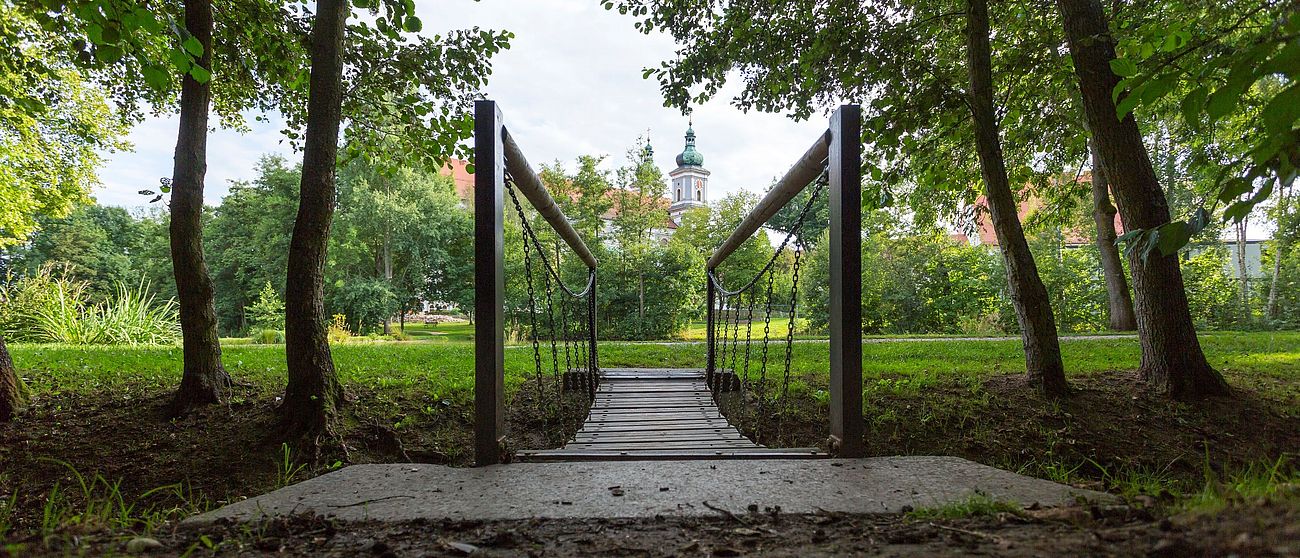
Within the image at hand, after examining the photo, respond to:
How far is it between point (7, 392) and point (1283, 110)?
526 centimetres

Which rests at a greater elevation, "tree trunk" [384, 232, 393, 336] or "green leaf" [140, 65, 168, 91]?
"tree trunk" [384, 232, 393, 336]

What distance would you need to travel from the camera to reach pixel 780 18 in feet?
15.0

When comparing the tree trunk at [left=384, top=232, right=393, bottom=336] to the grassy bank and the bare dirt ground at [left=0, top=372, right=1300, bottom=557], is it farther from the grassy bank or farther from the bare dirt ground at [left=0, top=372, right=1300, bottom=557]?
the bare dirt ground at [left=0, top=372, right=1300, bottom=557]

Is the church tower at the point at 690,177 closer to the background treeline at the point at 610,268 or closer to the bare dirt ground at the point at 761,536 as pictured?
the background treeline at the point at 610,268

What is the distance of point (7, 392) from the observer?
313 cm

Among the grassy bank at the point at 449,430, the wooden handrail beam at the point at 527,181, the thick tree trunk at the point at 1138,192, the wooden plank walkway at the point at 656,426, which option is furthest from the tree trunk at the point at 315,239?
the thick tree trunk at the point at 1138,192

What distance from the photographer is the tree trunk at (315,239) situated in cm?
293

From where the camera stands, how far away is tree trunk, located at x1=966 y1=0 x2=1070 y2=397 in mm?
3740

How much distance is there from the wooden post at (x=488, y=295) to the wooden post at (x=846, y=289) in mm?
1053

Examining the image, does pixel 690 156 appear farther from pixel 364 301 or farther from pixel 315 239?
Result: pixel 315 239

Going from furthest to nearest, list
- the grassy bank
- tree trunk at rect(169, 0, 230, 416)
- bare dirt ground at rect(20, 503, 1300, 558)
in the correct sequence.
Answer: tree trunk at rect(169, 0, 230, 416) → the grassy bank → bare dirt ground at rect(20, 503, 1300, 558)

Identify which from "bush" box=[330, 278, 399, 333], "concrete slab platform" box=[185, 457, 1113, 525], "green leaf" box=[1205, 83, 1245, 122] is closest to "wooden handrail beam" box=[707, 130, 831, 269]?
"green leaf" box=[1205, 83, 1245, 122]

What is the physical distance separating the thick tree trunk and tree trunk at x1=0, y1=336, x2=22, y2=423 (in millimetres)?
6369

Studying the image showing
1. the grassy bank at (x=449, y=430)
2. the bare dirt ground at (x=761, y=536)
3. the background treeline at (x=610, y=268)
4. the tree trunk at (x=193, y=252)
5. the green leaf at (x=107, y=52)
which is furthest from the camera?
the background treeline at (x=610, y=268)
